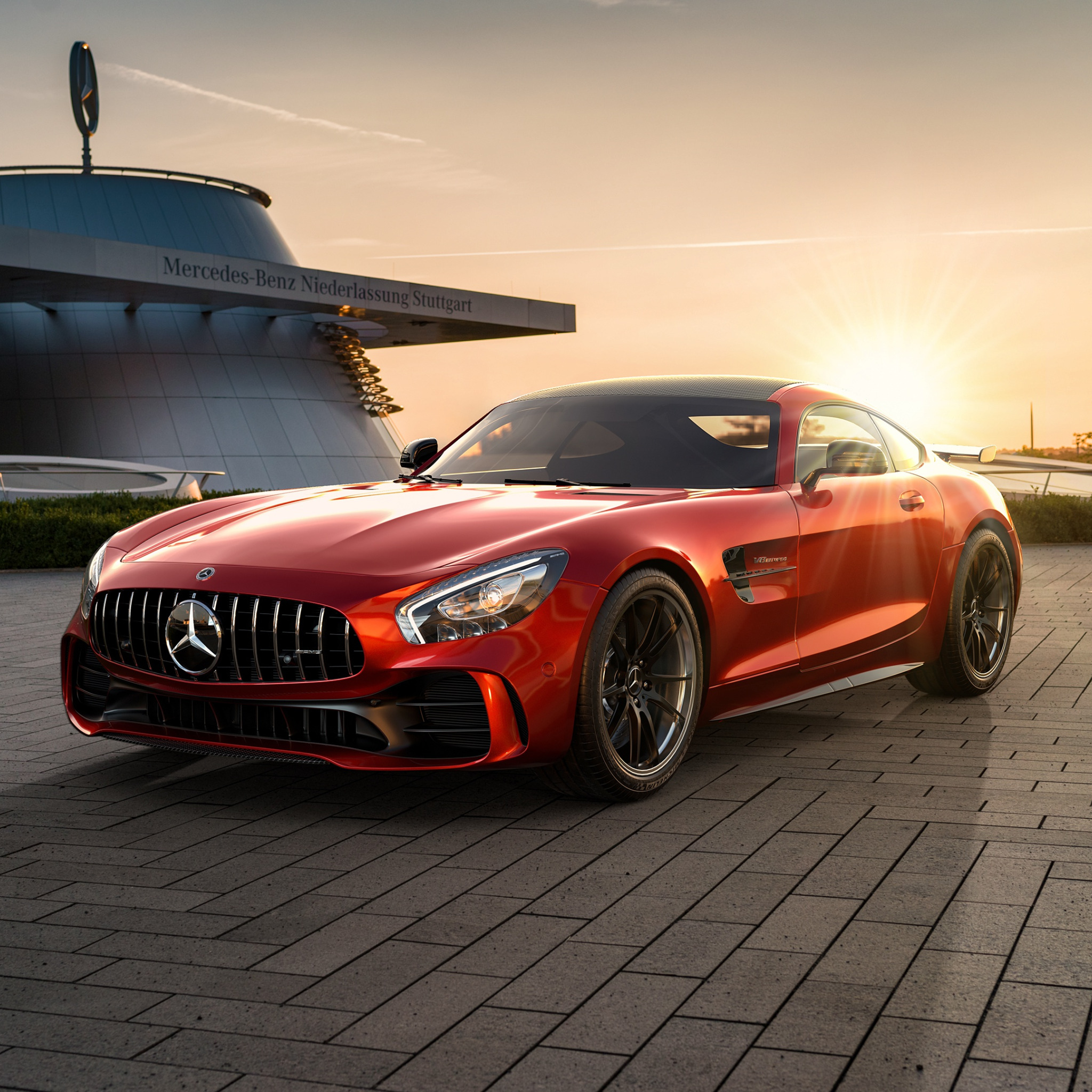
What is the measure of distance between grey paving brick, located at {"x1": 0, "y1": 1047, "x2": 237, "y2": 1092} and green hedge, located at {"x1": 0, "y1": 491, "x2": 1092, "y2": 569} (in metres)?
11.9

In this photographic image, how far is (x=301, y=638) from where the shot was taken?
4160 mm

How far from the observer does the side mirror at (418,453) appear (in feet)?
20.9

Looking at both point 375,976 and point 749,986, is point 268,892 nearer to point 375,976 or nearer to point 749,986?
point 375,976

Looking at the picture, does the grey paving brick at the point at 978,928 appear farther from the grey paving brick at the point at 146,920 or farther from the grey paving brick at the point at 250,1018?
the grey paving brick at the point at 146,920

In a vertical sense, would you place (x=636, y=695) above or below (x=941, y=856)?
above

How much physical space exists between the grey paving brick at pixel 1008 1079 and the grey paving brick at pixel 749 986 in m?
0.44

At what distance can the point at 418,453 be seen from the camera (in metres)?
6.44

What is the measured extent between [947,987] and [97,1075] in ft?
6.20

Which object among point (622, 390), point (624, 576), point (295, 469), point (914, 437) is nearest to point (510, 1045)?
point (624, 576)

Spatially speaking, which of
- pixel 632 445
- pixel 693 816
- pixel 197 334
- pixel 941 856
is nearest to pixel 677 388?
pixel 632 445

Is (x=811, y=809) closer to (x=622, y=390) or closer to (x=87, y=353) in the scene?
(x=622, y=390)

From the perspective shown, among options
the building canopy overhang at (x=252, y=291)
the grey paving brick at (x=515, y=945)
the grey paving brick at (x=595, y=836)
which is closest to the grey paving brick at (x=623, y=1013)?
the grey paving brick at (x=515, y=945)

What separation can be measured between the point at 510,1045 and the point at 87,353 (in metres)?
36.5

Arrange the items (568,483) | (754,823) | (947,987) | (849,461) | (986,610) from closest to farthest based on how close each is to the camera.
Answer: (947,987) → (754,823) → (568,483) → (849,461) → (986,610)
